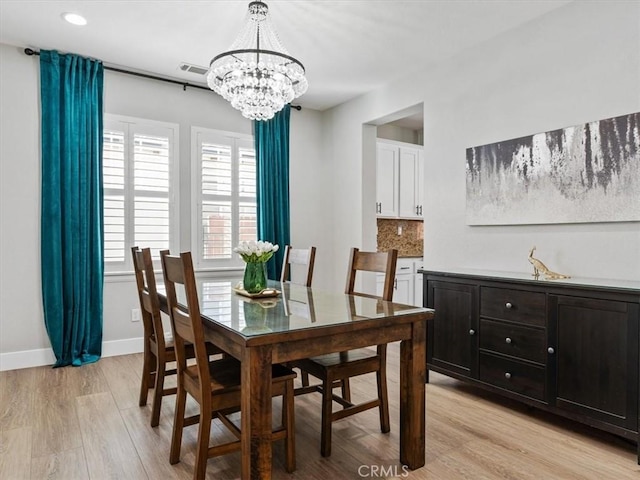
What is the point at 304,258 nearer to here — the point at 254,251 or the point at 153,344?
the point at 254,251

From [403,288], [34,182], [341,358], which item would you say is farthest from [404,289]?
[34,182]

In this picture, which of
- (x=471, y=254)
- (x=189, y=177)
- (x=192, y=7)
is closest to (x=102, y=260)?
(x=189, y=177)

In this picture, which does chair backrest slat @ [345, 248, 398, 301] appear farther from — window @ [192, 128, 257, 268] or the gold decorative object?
window @ [192, 128, 257, 268]

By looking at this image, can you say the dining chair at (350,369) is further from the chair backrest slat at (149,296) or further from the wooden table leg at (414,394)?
the chair backrest slat at (149,296)

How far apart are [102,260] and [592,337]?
3868mm

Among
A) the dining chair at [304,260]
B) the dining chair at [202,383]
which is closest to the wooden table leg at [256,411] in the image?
the dining chair at [202,383]

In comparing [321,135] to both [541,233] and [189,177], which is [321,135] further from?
[541,233]

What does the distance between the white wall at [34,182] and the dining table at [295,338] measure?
2.16m

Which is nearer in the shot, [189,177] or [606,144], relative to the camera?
[606,144]

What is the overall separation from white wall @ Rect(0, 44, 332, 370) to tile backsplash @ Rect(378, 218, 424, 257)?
51.0 inches

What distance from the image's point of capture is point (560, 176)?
287 centimetres

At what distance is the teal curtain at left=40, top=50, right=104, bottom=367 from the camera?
366 centimetres

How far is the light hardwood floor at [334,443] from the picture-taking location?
2.04 meters

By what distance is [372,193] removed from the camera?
4918mm
